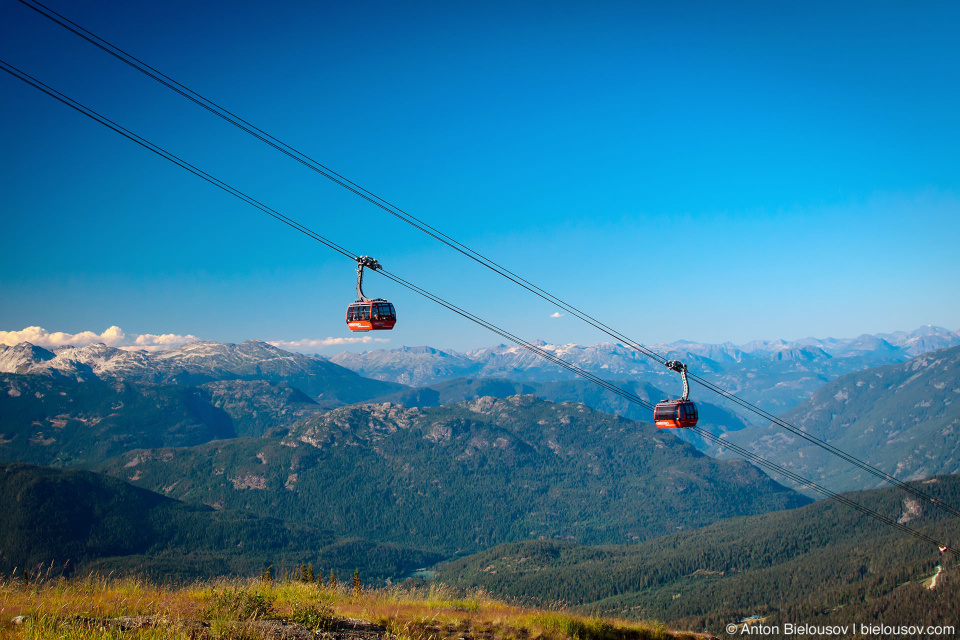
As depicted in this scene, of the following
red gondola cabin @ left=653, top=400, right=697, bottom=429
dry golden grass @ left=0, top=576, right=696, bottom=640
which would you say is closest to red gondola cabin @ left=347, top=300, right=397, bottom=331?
dry golden grass @ left=0, top=576, right=696, bottom=640

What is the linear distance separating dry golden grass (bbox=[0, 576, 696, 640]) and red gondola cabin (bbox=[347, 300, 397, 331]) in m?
15.2

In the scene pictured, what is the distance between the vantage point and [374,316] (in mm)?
36875

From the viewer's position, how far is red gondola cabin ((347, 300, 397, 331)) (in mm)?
36906

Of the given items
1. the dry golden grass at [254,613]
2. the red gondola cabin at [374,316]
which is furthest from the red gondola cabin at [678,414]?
the red gondola cabin at [374,316]

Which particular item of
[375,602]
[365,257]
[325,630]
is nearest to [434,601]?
[375,602]

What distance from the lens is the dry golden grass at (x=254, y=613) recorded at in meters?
17.2

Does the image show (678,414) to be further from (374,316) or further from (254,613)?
(254,613)

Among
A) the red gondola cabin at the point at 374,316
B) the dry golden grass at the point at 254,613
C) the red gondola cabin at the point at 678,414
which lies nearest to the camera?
the dry golden grass at the point at 254,613

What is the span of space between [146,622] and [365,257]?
66.8ft

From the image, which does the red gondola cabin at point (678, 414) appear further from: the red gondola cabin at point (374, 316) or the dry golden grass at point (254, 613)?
the red gondola cabin at point (374, 316)

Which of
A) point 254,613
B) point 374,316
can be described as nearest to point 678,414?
point 374,316

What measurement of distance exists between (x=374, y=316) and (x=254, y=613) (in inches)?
774

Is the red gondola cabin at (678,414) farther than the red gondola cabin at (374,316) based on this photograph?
Yes

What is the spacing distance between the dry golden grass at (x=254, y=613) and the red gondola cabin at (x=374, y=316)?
597 inches
